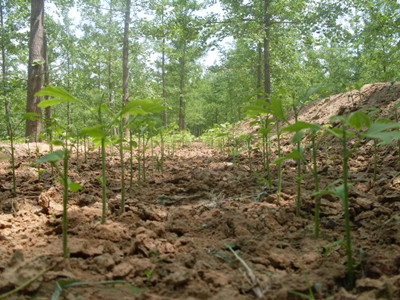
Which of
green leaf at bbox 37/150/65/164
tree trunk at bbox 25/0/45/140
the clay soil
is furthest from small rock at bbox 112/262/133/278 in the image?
tree trunk at bbox 25/0/45/140

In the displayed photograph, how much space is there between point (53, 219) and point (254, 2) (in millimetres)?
10821

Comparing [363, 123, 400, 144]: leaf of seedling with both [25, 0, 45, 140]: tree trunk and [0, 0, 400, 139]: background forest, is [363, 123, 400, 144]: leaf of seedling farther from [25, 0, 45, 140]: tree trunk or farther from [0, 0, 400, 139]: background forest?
[25, 0, 45, 140]: tree trunk

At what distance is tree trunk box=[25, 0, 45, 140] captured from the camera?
7.04 m

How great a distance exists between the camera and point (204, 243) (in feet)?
5.32

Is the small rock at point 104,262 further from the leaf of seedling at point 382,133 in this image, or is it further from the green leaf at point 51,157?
the leaf of seedling at point 382,133

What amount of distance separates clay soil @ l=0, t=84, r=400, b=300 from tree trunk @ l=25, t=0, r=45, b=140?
5029 mm

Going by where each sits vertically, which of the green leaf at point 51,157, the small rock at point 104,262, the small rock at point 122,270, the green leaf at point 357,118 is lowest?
the small rock at point 122,270

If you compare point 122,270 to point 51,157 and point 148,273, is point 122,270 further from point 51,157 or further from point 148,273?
point 51,157

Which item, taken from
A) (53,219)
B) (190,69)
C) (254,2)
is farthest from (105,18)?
(53,219)

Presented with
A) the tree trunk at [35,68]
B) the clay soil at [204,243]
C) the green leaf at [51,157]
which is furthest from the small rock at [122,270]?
the tree trunk at [35,68]

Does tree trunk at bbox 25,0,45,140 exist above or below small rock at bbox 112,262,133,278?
above

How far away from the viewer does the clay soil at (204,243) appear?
1114 millimetres

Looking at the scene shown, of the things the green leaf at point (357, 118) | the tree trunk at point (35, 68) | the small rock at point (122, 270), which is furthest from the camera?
the tree trunk at point (35, 68)

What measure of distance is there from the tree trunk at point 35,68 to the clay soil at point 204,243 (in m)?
5.03
